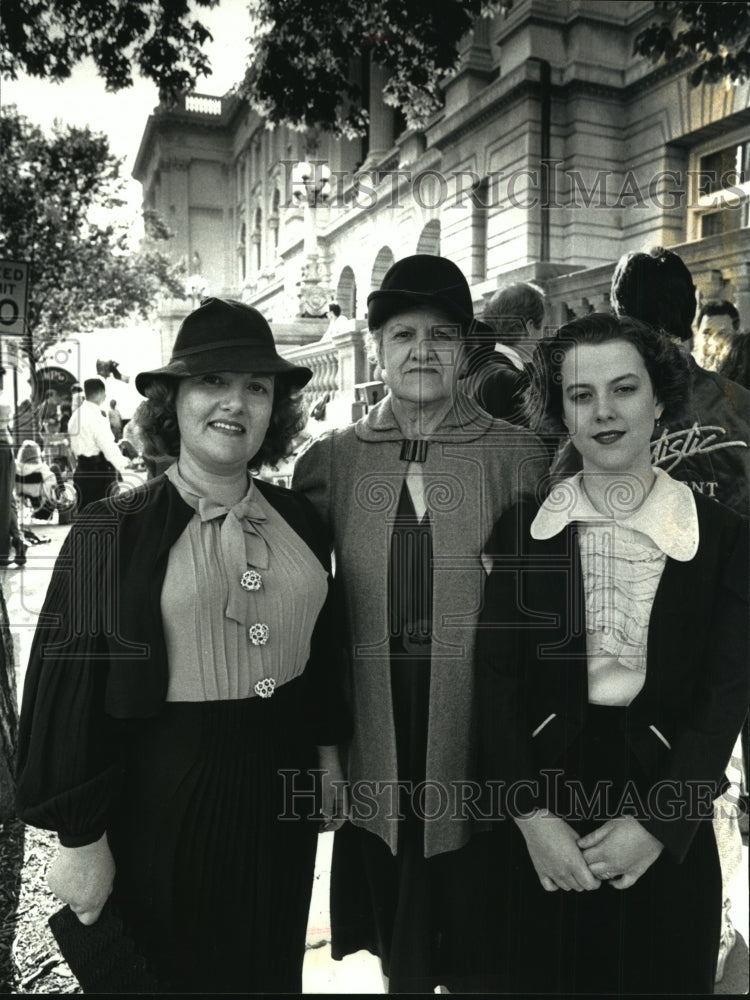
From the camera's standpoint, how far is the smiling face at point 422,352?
6.28 feet

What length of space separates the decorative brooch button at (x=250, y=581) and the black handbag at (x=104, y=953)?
2.71 feet

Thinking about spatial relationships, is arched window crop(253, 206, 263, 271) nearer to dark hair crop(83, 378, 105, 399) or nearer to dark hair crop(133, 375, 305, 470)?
dark hair crop(83, 378, 105, 399)

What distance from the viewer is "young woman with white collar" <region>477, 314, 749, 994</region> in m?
1.72

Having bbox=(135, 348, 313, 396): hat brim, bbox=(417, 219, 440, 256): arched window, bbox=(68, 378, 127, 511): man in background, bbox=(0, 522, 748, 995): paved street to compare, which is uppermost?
bbox=(417, 219, 440, 256): arched window

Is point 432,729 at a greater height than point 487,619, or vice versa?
point 487,619

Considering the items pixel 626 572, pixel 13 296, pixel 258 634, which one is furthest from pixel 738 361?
pixel 13 296

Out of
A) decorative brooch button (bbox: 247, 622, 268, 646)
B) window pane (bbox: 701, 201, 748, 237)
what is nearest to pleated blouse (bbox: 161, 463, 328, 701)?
decorative brooch button (bbox: 247, 622, 268, 646)

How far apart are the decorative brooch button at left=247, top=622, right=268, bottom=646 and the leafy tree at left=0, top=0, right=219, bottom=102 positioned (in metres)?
1.74

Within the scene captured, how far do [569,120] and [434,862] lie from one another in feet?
7.42

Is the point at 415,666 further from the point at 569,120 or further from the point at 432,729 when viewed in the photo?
the point at 569,120

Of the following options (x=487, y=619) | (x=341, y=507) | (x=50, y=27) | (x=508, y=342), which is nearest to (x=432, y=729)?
(x=487, y=619)

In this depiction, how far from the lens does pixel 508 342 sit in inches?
82.7

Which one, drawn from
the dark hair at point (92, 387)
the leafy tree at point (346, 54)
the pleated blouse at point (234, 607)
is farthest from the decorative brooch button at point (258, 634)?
the leafy tree at point (346, 54)

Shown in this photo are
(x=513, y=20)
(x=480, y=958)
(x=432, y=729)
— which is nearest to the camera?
(x=432, y=729)
